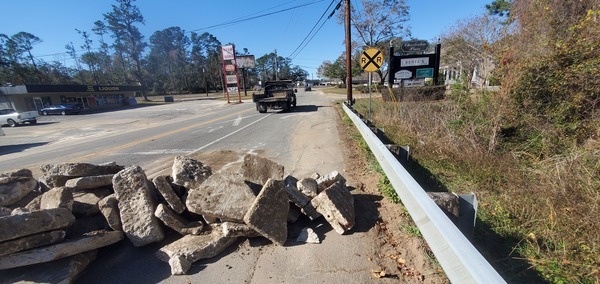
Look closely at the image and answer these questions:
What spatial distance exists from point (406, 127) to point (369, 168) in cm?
339

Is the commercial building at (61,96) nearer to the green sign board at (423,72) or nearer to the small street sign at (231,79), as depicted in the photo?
the small street sign at (231,79)

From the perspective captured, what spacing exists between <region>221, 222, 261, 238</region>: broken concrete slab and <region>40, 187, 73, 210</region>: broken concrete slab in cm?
190

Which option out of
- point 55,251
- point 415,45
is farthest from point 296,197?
point 415,45

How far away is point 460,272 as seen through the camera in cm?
156

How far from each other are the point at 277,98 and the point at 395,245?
626 inches

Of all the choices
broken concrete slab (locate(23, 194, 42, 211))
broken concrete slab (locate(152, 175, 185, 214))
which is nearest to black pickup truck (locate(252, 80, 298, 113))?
broken concrete slab (locate(23, 194, 42, 211))

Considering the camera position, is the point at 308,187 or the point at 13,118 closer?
A: the point at 308,187

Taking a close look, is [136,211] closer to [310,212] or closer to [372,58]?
[310,212]

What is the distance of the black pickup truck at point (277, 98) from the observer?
58.8 feet

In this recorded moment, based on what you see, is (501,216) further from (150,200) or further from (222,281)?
(150,200)

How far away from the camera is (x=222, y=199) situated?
307cm

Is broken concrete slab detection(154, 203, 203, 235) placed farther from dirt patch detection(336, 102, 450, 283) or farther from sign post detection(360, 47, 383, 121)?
sign post detection(360, 47, 383, 121)

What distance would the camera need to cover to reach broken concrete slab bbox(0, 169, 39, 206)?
3541 mm

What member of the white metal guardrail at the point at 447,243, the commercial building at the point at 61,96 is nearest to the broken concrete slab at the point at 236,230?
the white metal guardrail at the point at 447,243
